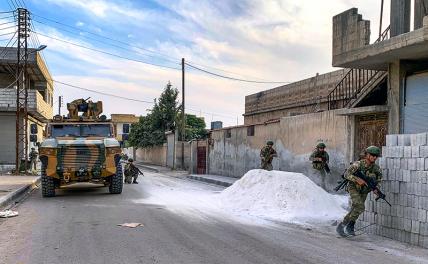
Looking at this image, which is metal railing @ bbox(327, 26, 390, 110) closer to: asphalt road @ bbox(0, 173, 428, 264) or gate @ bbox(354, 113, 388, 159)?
gate @ bbox(354, 113, 388, 159)

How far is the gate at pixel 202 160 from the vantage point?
97.6ft

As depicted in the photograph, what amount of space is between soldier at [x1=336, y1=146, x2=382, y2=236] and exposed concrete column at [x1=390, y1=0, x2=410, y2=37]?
670 cm

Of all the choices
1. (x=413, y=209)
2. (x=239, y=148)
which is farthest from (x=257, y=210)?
(x=239, y=148)

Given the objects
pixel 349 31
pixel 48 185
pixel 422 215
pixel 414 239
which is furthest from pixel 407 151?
pixel 48 185

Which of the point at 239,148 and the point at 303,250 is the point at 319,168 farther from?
the point at 239,148

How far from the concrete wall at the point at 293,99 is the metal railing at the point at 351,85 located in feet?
7.40

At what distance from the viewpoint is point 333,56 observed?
1480 centimetres

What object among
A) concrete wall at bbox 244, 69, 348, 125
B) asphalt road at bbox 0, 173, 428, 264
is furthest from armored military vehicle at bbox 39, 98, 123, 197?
concrete wall at bbox 244, 69, 348, 125

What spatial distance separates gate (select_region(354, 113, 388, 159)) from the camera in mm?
14203

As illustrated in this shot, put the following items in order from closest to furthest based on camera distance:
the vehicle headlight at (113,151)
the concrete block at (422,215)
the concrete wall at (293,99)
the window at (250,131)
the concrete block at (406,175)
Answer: the concrete block at (422,215)
the concrete block at (406,175)
the vehicle headlight at (113,151)
the concrete wall at (293,99)
the window at (250,131)

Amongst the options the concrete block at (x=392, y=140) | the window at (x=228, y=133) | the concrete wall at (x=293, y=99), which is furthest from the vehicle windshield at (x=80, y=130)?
the window at (x=228, y=133)

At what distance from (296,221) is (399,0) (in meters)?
7.65

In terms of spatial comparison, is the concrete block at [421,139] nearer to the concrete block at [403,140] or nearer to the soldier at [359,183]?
the concrete block at [403,140]

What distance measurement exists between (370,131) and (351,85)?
3.94m
